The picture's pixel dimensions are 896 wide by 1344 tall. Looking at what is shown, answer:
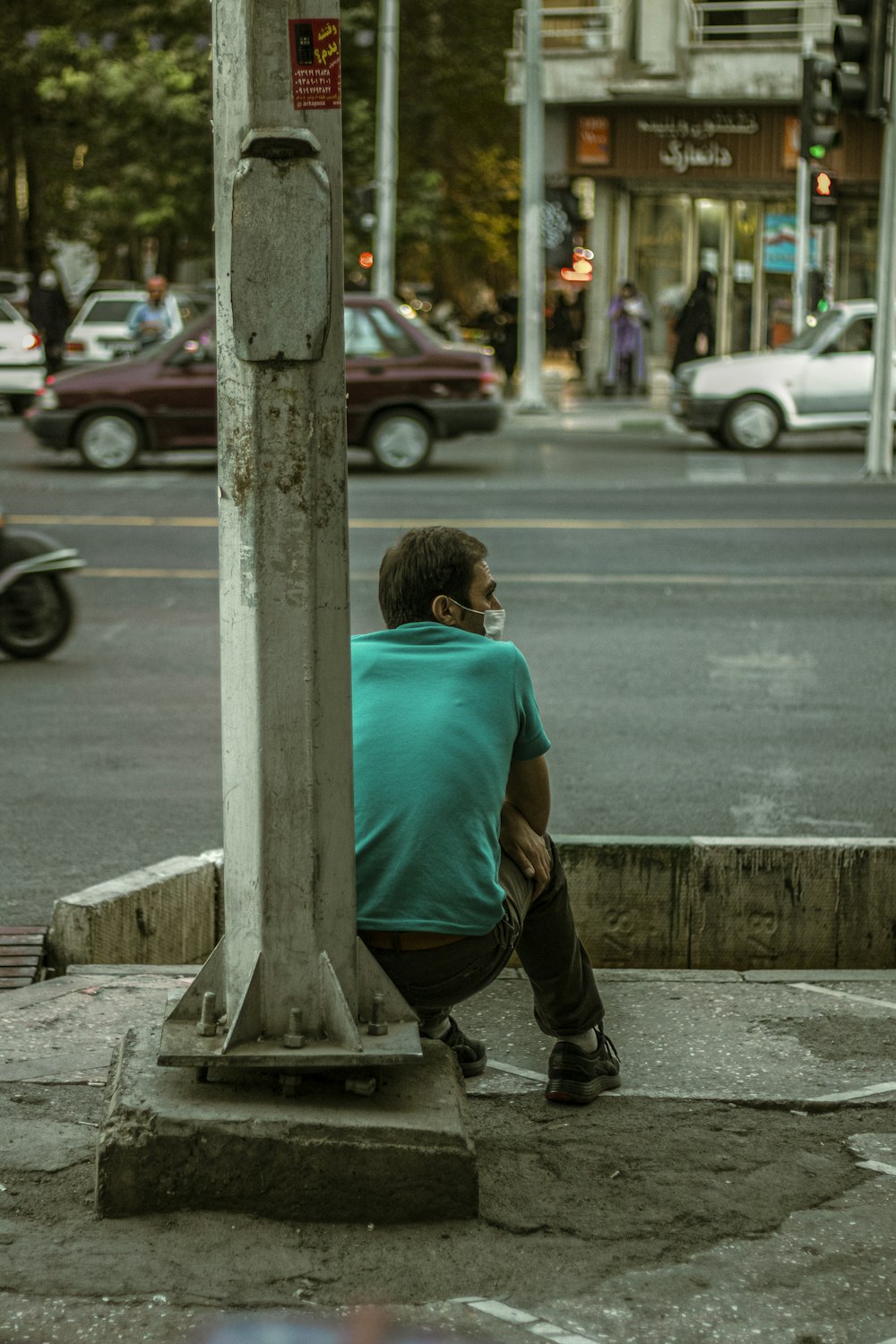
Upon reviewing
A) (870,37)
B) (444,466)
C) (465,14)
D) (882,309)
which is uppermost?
(465,14)

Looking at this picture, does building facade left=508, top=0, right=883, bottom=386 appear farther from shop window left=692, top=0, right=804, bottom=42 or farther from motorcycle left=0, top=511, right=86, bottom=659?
motorcycle left=0, top=511, right=86, bottom=659

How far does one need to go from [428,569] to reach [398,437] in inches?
600

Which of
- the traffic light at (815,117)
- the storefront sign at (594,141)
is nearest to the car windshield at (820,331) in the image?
the traffic light at (815,117)

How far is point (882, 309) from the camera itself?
743 inches

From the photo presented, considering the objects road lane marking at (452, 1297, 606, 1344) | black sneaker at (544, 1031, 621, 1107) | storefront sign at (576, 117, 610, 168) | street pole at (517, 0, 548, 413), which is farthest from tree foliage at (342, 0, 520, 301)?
road lane marking at (452, 1297, 606, 1344)

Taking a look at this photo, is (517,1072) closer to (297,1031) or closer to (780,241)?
(297,1031)

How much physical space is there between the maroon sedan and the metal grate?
13772 millimetres

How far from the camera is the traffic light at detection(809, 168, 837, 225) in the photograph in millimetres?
21297

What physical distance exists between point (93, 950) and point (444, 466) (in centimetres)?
1516

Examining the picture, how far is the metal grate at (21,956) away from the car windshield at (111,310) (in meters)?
27.2

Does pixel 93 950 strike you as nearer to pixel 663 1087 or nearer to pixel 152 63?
pixel 663 1087

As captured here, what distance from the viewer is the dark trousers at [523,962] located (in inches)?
146

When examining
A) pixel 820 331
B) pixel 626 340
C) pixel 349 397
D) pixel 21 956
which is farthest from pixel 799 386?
pixel 21 956

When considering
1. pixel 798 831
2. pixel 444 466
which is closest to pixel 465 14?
pixel 444 466
